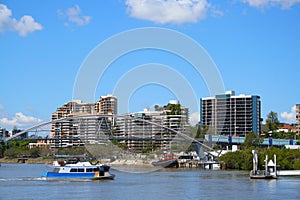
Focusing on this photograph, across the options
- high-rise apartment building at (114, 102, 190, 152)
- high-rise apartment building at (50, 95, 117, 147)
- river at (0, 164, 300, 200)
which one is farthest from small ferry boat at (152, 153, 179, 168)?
river at (0, 164, 300, 200)

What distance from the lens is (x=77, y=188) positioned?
3052 cm

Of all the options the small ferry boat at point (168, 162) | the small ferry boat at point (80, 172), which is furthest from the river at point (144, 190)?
the small ferry boat at point (168, 162)

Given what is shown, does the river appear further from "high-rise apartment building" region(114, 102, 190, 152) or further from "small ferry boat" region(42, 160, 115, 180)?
"high-rise apartment building" region(114, 102, 190, 152)

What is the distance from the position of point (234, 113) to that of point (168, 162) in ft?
111

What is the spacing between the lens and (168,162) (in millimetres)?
61719

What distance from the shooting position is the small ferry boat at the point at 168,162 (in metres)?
61.1

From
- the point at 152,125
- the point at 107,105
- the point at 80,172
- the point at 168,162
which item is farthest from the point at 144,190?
the point at 107,105

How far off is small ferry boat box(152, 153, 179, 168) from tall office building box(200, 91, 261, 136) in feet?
90.6

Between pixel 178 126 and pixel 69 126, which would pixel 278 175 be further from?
pixel 69 126

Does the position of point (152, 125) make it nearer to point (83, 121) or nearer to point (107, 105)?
point (83, 121)

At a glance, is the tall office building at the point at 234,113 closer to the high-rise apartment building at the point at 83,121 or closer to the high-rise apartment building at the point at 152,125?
the high-rise apartment building at the point at 152,125

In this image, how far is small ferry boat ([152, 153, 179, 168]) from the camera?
201 ft

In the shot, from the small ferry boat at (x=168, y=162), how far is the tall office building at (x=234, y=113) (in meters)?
27.6

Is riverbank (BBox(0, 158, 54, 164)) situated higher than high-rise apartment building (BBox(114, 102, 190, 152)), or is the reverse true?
high-rise apartment building (BBox(114, 102, 190, 152))
